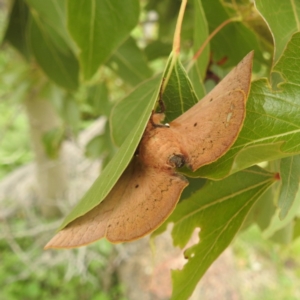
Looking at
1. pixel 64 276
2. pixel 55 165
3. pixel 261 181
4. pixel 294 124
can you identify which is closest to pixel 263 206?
pixel 261 181

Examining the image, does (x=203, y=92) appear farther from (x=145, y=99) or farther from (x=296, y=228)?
(x=296, y=228)

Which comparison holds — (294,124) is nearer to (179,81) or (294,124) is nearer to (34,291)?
(179,81)

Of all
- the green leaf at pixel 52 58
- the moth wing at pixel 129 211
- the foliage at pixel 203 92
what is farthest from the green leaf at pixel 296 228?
the green leaf at pixel 52 58

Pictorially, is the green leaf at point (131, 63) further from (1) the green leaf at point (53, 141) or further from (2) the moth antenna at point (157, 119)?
(1) the green leaf at point (53, 141)

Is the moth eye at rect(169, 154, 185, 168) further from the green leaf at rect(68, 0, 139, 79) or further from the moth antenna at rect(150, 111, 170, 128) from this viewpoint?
the green leaf at rect(68, 0, 139, 79)

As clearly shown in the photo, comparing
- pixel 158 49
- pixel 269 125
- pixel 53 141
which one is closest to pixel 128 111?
pixel 269 125

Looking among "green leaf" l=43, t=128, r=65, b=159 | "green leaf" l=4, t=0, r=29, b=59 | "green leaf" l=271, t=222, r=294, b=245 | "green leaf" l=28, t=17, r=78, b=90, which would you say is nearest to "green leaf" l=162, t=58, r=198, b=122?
"green leaf" l=271, t=222, r=294, b=245
